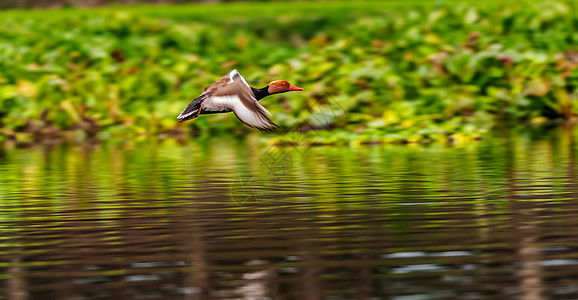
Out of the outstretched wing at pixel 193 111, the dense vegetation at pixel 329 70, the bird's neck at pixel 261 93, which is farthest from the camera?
the dense vegetation at pixel 329 70

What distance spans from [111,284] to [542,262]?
1.96m

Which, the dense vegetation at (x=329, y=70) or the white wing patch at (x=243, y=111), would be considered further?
the dense vegetation at (x=329, y=70)

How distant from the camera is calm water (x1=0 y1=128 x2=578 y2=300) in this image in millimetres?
5586

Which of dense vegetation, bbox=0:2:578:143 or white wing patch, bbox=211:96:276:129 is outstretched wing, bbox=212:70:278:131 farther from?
dense vegetation, bbox=0:2:578:143

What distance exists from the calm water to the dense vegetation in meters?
3.40

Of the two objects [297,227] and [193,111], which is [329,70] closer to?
[193,111]

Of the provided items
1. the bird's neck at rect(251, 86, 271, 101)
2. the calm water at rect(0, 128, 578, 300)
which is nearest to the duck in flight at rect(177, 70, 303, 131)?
the bird's neck at rect(251, 86, 271, 101)

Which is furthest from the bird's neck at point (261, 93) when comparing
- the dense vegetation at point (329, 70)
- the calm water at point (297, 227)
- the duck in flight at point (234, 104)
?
the dense vegetation at point (329, 70)

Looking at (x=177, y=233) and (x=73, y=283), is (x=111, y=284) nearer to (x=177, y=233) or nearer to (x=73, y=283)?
(x=73, y=283)

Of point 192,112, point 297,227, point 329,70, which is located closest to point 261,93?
point 192,112

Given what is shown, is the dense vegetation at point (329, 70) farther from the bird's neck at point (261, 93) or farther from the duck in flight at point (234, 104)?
the duck in flight at point (234, 104)

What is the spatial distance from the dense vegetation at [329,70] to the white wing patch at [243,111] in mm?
6083

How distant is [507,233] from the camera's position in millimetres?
6875

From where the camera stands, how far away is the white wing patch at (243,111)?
8.13 metres
